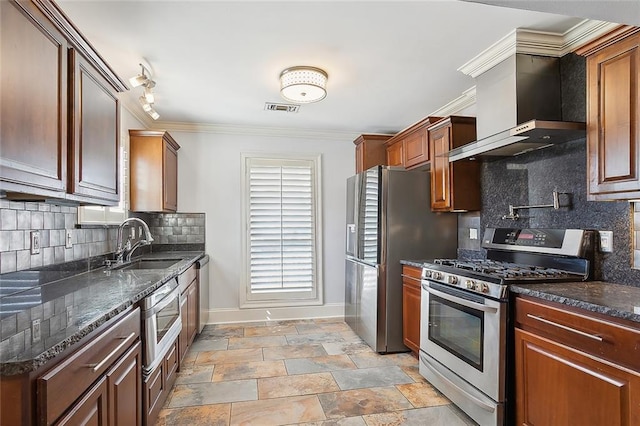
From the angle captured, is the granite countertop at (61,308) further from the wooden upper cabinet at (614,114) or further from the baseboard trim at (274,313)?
the wooden upper cabinet at (614,114)

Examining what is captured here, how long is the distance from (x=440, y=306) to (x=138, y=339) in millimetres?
2029

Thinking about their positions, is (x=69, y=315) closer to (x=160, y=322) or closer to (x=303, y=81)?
(x=160, y=322)

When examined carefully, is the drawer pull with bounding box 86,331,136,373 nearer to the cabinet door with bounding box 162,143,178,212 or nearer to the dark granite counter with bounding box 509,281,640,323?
the dark granite counter with bounding box 509,281,640,323

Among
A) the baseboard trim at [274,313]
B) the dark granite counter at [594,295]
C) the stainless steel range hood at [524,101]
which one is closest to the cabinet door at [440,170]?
the stainless steel range hood at [524,101]

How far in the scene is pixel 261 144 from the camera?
15.1ft

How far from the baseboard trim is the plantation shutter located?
17 cm

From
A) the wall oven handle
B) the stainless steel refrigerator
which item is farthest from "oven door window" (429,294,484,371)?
the stainless steel refrigerator

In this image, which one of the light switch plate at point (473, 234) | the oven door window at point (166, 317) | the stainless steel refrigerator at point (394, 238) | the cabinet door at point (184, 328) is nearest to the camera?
the oven door window at point (166, 317)

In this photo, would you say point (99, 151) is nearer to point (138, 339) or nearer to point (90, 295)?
point (90, 295)

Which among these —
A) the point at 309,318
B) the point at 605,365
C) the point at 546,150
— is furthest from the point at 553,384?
the point at 309,318

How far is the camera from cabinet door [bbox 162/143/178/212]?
12.3ft

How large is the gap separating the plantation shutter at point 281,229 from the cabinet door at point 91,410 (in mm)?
3116

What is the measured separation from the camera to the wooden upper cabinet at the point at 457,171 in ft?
10.3

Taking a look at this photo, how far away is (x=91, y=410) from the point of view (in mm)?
1311
